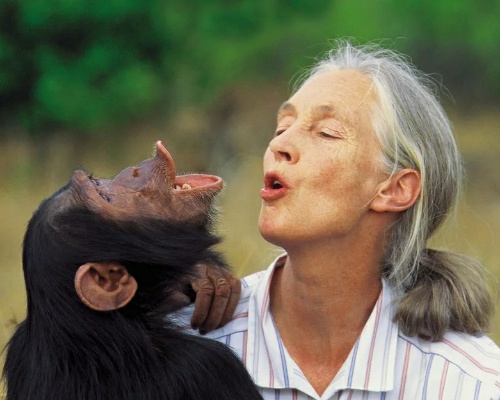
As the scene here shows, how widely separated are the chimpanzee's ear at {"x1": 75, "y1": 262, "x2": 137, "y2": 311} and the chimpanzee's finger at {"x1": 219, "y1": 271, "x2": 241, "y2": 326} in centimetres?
46

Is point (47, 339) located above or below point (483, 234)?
below

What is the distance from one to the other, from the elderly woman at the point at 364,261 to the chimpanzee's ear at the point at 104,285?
478mm

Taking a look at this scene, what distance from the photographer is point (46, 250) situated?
3.37 meters

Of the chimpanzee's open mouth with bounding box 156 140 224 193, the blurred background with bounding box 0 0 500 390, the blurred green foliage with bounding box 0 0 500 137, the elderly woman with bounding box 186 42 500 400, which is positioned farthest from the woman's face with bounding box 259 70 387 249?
the blurred green foliage with bounding box 0 0 500 137

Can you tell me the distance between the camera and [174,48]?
393 inches

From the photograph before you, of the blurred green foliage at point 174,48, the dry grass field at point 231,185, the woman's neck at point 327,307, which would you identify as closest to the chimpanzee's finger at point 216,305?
the woman's neck at point 327,307

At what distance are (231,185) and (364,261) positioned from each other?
4472mm

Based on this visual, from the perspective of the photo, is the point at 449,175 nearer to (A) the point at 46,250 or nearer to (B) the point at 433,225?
(B) the point at 433,225

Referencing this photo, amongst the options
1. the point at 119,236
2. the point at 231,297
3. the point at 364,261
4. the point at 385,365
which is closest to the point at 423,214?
the point at 364,261

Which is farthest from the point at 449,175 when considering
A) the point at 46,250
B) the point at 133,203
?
the point at 46,250

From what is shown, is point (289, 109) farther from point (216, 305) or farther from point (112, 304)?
point (112, 304)

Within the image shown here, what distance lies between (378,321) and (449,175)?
1.84 feet

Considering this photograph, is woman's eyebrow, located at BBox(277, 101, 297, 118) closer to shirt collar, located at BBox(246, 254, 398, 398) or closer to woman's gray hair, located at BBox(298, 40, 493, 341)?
woman's gray hair, located at BBox(298, 40, 493, 341)

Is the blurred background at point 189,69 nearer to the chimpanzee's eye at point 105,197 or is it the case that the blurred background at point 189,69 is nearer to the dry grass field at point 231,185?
the dry grass field at point 231,185
